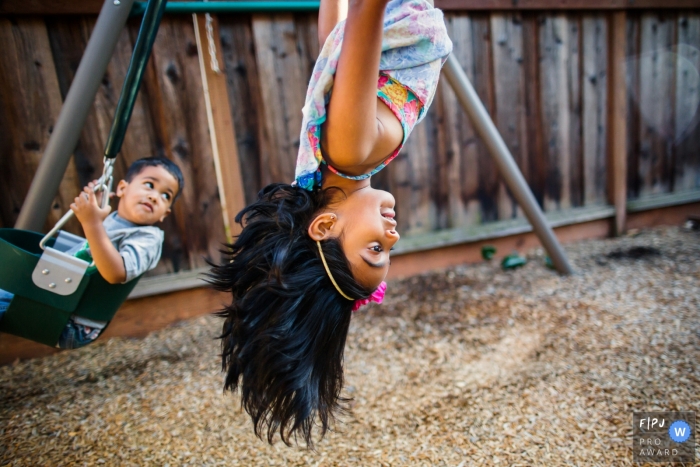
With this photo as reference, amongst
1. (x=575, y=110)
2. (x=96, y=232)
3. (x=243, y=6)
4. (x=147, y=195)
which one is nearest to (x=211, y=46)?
(x=243, y=6)

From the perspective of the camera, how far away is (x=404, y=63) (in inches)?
→ 42.3

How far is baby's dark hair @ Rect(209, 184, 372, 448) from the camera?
1076 millimetres

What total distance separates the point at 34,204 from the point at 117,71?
Answer: 4.02 feet

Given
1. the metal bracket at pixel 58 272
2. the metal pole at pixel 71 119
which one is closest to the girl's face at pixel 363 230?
the metal bracket at pixel 58 272

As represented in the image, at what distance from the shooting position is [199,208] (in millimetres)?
3053

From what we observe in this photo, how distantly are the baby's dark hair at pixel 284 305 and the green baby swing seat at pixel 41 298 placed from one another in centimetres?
62

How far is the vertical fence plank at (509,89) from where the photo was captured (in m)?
3.72

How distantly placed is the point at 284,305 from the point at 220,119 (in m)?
2.10

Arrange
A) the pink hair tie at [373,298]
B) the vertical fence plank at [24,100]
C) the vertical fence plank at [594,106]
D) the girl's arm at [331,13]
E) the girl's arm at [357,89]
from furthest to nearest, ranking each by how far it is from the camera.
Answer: the vertical fence plank at [594,106] → the vertical fence plank at [24,100] → the girl's arm at [331,13] → the pink hair tie at [373,298] → the girl's arm at [357,89]

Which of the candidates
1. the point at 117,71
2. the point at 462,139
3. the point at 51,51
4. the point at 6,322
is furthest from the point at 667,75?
the point at 6,322

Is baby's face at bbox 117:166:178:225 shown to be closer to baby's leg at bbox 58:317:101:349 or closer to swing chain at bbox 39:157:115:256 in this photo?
swing chain at bbox 39:157:115:256

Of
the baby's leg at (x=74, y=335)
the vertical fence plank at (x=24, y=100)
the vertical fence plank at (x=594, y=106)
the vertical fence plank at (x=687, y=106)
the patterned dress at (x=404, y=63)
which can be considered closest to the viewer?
the patterned dress at (x=404, y=63)

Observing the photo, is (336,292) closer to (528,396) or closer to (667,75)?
(528,396)

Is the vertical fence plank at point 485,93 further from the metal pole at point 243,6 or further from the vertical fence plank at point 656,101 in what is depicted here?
the vertical fence plank at point 656,101
